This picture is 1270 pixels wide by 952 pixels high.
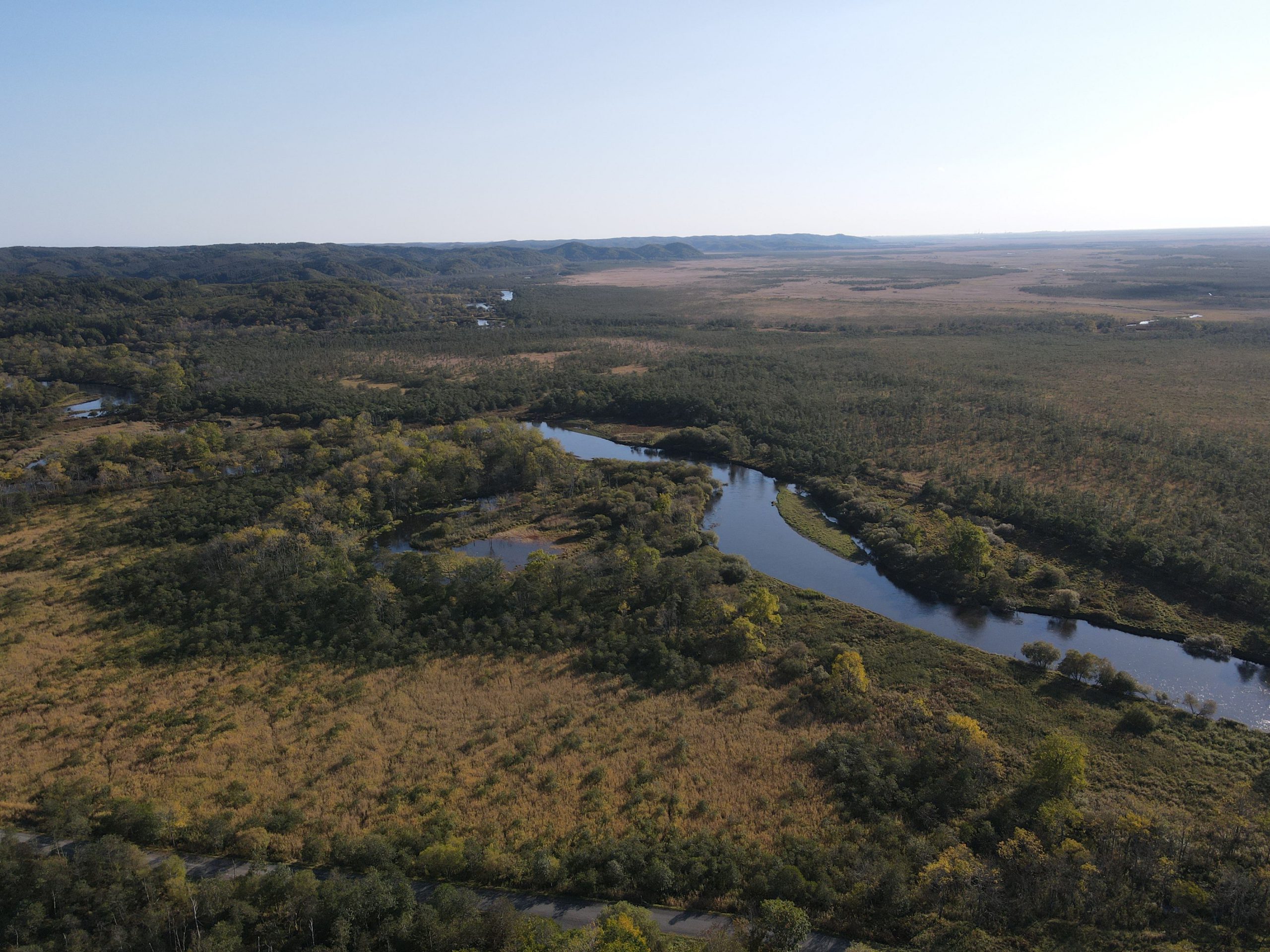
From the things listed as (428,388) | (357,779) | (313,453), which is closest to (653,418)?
(428,388)

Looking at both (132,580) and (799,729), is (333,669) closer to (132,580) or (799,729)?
(132,580)

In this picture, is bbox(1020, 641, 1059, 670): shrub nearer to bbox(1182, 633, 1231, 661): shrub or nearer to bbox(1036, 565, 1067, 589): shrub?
bbox(1182, 633, 1231, 661): shrub

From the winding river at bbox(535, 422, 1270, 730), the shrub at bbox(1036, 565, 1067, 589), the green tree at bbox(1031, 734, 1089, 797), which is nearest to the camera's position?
the green tree at bbox(1031, 734, 1089, 797)

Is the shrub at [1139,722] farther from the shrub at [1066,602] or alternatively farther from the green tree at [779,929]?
the green tree at [779,929]

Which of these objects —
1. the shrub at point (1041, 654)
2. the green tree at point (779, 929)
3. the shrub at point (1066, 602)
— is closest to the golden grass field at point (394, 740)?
the green tree at point (779, 929)

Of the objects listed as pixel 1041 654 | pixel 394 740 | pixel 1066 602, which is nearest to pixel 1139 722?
pixel 1041 654

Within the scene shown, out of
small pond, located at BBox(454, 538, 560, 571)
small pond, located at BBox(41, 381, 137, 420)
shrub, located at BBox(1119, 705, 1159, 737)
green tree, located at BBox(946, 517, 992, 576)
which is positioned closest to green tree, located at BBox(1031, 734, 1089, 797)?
shrub, located at BBox(1119, 705, 1159, 737)

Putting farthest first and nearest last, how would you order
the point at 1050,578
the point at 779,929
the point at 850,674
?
the point at 1050,578 < the point at 850,674 < the point at 779,929

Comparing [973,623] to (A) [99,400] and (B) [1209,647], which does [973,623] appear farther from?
(A) [99,400]
